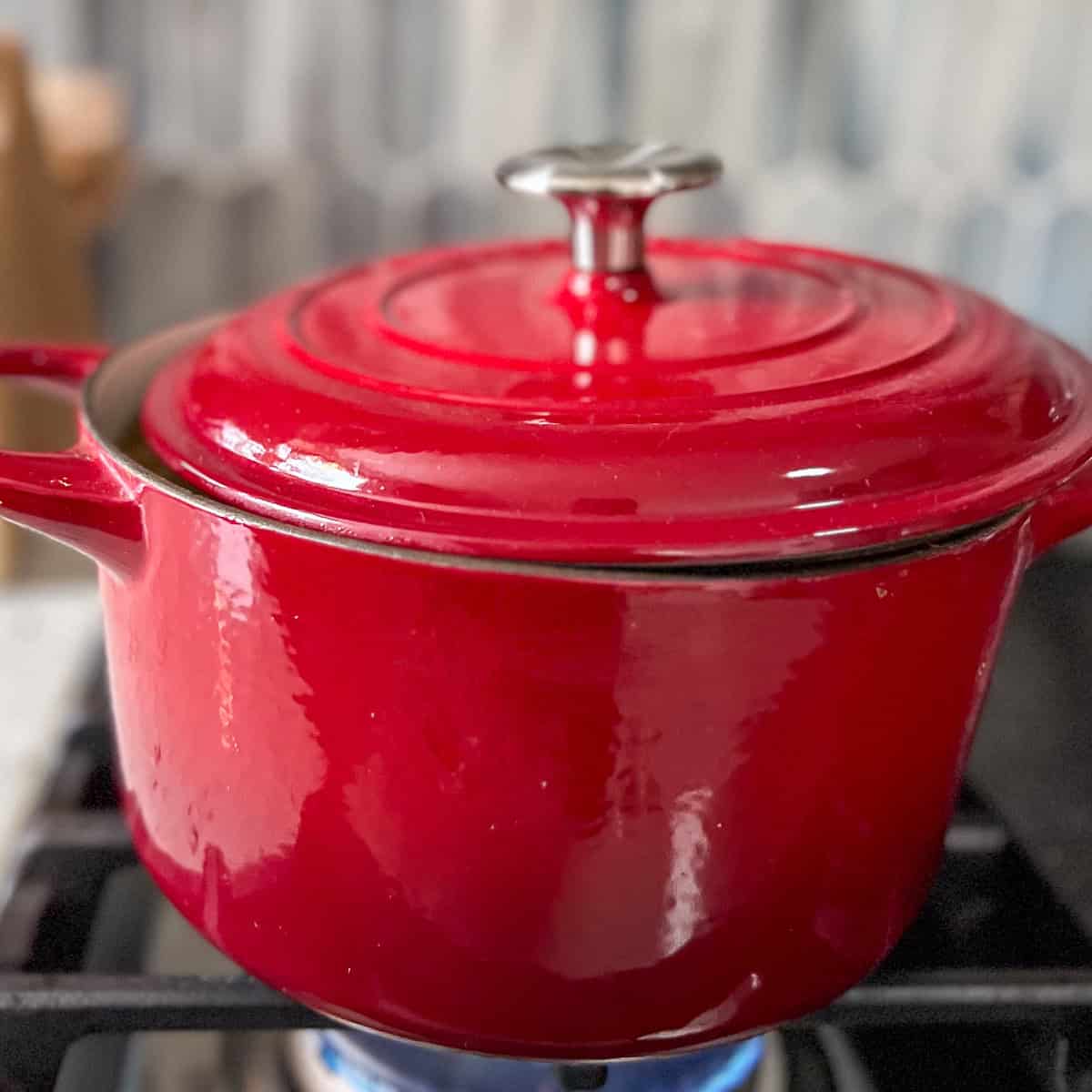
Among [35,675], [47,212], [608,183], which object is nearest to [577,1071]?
[608,183]

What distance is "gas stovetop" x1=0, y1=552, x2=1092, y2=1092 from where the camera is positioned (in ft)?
1.58

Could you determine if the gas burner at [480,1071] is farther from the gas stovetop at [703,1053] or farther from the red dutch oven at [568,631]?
the red dutch oven at [568,631]

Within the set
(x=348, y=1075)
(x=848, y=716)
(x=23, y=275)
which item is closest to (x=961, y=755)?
(x=848, y=716)

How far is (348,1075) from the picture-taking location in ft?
1.78

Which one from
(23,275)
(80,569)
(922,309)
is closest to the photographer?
(922,309)

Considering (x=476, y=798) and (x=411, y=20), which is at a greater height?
(x=411, y=20)

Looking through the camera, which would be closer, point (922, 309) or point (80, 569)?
point (922, 309)

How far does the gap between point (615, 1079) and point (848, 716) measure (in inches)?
9.5

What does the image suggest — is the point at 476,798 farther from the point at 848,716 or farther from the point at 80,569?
the point at 80,569

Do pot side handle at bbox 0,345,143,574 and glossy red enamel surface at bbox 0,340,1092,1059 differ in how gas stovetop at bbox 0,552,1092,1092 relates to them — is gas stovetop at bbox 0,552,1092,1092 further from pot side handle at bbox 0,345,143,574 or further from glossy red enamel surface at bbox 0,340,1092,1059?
pot side handle at bbox 0,345,143,574

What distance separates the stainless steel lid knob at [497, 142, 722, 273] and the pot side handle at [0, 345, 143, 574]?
0.62 feet

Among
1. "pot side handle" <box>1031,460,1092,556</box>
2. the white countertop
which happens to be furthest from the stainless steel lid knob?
the white countertop

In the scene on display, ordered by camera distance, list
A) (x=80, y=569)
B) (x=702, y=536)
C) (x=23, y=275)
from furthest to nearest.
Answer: (x=80, y=569)
(x=23, y=275)
(x=702, y=536)

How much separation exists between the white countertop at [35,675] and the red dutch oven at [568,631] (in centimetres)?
24
